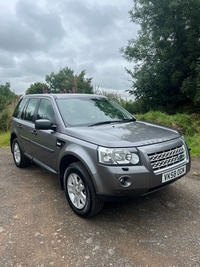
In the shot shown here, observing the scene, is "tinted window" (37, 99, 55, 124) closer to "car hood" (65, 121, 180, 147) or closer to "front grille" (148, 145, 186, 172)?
"car hood" (65, 121, 180, 147)

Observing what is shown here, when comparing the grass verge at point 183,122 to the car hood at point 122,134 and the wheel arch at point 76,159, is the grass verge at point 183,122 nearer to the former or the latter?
the car hood at point 122,134

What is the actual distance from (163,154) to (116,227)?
43.5 inches

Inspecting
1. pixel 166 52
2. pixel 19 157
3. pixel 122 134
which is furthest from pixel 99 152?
pixel 166 52

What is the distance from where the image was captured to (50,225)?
293 centimetres

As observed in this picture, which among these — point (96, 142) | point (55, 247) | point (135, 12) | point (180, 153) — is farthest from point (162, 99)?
point (55, 247)

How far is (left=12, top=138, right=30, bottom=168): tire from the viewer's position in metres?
5.12

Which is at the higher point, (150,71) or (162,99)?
(150,71)

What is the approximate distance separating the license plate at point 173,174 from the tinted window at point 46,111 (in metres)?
1.95

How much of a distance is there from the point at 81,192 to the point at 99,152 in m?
0.70

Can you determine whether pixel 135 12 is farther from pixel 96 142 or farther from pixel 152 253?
pixel 152 253

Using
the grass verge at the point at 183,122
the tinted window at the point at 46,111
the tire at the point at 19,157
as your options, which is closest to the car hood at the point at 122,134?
the tinted window at the point at 46,111

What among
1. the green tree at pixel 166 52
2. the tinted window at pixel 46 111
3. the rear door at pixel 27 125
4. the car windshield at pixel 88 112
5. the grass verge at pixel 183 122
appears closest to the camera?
the car windshield at pixel 88 112

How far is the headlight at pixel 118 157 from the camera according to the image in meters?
2.61

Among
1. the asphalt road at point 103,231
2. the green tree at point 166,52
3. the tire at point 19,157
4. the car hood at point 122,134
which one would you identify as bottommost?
the asphalt road at point 103,231
